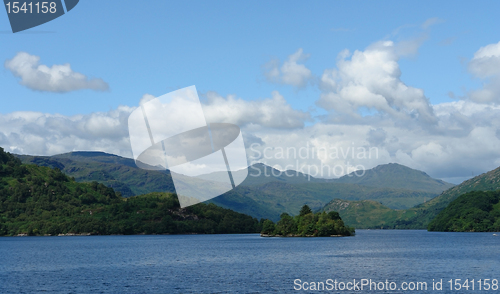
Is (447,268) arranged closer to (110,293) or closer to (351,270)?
(351,270)

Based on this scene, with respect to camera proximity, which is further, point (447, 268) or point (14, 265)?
point (14, 265)

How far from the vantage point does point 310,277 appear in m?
101

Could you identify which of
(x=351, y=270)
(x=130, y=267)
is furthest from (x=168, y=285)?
Answer: (x=351, y=270)

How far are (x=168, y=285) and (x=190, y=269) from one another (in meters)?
29.9

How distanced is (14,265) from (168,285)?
6843 cm

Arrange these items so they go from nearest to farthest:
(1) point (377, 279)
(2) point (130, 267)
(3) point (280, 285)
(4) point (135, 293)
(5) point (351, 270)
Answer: (4) point (135, 293) < (3) point (280, 285) < (1) point (377, 279) < (5) point (351, 270) < (2) point (130, 267)

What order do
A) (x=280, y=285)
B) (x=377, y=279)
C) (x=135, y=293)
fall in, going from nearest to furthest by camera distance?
(x=135, y=293)
(x=280, y=285)
(x=377, y=279)

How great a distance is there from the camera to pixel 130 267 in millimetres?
125562

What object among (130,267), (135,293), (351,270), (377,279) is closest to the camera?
(135,293)

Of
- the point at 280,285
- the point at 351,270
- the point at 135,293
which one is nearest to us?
the point at 135,293

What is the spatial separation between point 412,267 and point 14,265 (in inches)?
4410

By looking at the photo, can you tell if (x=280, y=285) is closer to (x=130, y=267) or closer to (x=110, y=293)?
(x=110, y=293)

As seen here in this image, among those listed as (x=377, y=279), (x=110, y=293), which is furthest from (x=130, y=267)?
(x=377, y=279)

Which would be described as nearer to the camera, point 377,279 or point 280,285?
point 280,285
